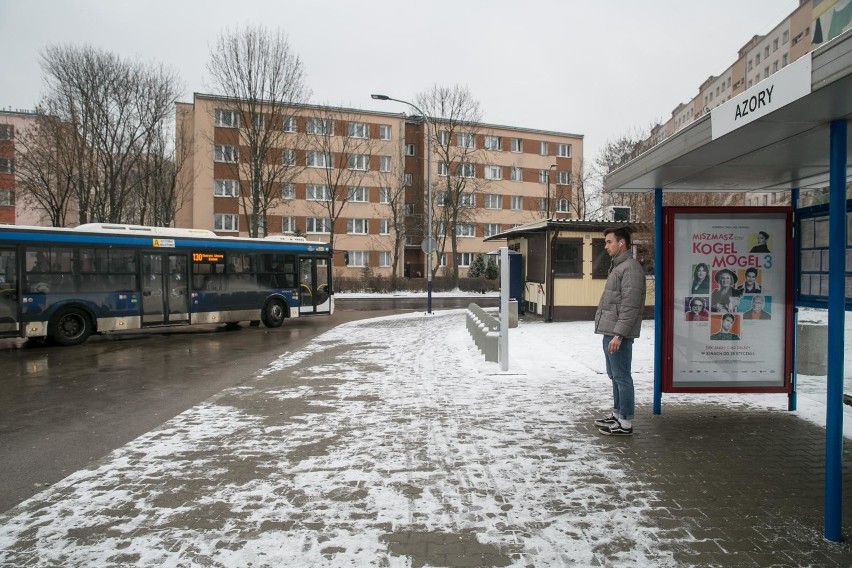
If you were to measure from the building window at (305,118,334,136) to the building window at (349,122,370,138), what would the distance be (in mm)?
2203

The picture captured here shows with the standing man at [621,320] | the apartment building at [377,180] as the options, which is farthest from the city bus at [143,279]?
the apartment building at [377,180]

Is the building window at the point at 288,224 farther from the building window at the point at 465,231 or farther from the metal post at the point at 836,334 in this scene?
the metal post at the point at 836,334

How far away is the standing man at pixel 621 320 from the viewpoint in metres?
5.66

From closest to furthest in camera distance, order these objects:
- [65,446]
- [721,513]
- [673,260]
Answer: [721,513]
[65,446]
[673,260]

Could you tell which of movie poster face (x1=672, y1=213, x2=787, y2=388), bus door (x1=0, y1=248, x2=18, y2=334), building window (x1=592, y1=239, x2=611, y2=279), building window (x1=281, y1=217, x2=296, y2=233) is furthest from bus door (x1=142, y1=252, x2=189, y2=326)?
building window (x1=281, y1=217, x2=296, y2=233)

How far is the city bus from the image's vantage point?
45.1ft

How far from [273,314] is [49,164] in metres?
19.5

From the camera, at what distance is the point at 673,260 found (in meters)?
6.40

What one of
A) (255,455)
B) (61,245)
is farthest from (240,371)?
(61,245)

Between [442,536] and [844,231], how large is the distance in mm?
3040

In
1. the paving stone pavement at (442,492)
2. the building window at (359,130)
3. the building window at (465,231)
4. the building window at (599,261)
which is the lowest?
the paving stone pavement at (442,492)

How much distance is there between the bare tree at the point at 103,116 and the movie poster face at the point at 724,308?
31722mm

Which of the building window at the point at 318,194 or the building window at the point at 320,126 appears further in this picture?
the building window at the point at 318,194

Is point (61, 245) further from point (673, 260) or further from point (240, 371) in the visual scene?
point (673, 260)
